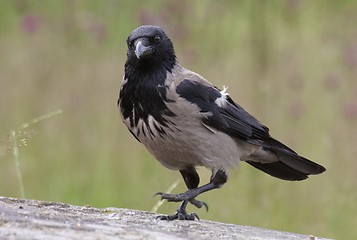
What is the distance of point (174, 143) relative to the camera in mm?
5340

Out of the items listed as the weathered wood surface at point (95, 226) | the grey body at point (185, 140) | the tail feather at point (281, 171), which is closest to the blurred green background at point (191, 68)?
the tail feather at point (281, 171)

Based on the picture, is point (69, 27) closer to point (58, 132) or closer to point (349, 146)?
point (58, 132)

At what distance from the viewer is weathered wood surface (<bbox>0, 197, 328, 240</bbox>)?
13.6 feet

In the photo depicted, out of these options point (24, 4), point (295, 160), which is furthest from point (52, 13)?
point (295, 160)

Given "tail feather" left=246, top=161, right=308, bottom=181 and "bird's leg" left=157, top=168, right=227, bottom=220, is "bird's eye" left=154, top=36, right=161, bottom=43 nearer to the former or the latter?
"bird's leg" left=157, top=168, right=227, bottom=220

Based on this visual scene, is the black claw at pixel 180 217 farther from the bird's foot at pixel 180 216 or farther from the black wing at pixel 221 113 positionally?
the black wing at pixel 221 113

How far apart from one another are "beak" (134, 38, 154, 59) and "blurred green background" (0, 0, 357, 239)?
1570 millimetres

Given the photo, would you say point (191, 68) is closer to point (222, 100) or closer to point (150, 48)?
point (222, 100)

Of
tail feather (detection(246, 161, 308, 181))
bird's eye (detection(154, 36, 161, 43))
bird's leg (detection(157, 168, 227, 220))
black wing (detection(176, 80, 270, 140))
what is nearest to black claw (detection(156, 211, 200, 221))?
bird's leg (detection(157, 168, 227, 220))

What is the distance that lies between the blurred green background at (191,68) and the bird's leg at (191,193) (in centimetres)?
130

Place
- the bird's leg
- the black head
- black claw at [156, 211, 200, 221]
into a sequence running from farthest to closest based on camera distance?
the black head
the bird's leg
black claw at [156, 211, 200, 221]

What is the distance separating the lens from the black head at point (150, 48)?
5.46 meters

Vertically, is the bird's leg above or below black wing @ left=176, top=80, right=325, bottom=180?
below

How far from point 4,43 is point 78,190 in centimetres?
178
